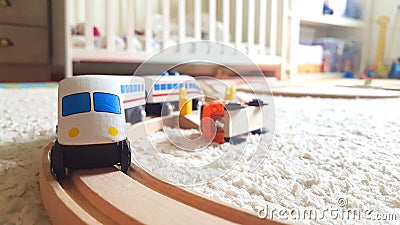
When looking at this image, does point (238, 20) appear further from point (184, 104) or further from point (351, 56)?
point (184, 104)

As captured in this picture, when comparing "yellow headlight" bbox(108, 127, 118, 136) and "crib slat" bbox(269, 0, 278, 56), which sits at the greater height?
"crib slat" bbox(269, 0, 278, 56)


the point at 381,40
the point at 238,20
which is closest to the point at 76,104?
the point at 238,20

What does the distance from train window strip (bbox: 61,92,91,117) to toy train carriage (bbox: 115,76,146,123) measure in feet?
0.73

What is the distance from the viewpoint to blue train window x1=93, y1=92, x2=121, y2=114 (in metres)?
0.39

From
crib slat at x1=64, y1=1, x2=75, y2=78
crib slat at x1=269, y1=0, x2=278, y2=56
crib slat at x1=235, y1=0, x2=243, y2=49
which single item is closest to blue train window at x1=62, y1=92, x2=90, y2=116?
crib slat at x1=64, y1=1, x2=75, y2=78

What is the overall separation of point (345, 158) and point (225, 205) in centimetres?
24

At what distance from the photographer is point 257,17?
249 cm

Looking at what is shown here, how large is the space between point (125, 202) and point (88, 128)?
10 centimetres

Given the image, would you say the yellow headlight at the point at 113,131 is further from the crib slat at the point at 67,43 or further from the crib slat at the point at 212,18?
the crib slat at the point at 212,18

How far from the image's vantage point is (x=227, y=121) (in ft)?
1.92

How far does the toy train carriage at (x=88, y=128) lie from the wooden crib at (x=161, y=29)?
1.30 m

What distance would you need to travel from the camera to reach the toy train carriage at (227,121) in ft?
1.91

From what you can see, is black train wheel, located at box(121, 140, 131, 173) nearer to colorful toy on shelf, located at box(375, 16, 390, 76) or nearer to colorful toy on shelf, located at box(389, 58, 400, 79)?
colorful toy on shelf, located at box(389, 58, 400, 79)

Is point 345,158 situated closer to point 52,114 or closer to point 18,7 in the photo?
point 52,114
